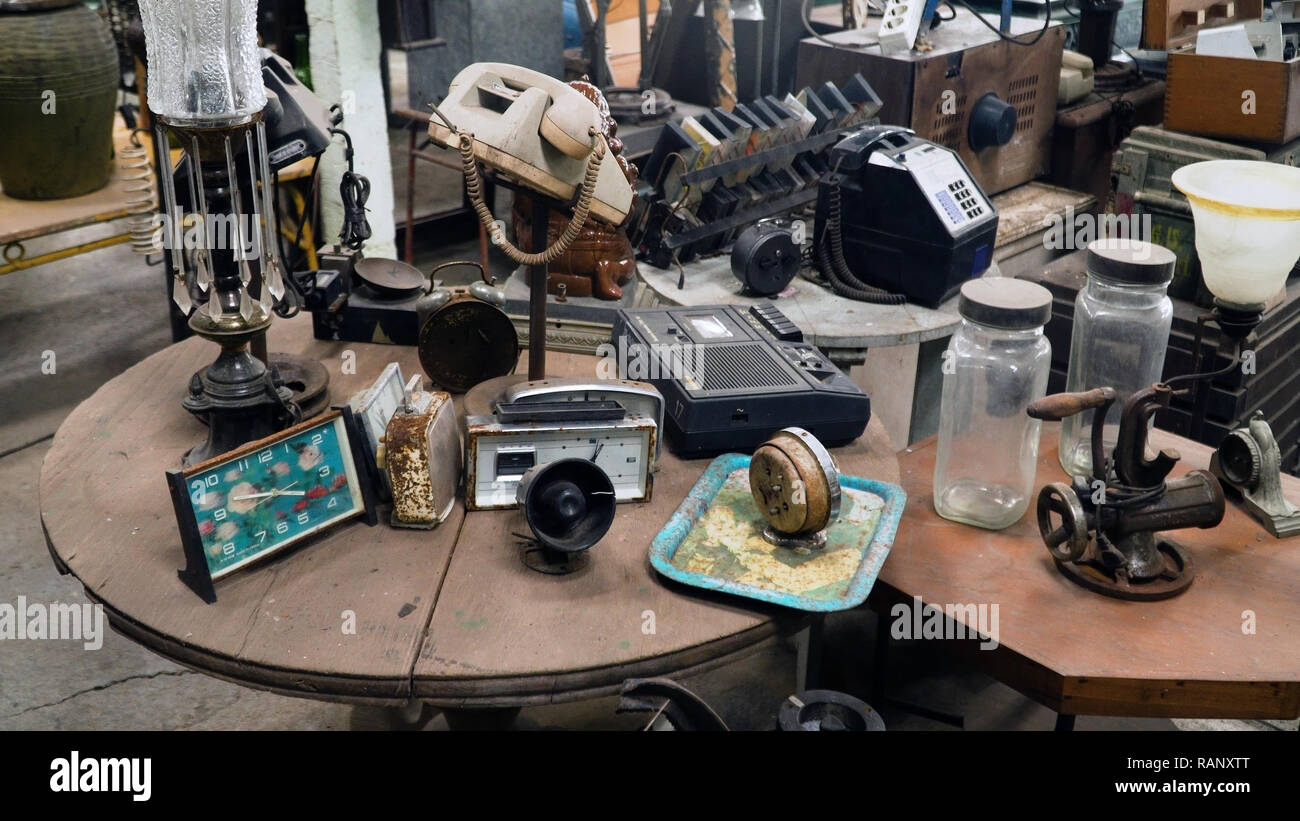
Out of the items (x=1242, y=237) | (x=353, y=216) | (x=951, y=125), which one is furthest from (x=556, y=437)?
(x=951, y=125)

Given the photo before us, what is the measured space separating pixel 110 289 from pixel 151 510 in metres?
3.82

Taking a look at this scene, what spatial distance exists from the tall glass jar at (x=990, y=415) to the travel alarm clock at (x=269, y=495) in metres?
1.01

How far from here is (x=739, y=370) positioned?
2.16 meters

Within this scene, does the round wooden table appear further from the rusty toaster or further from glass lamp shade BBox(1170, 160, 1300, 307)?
glass lamp shade BBox(1170, 160, 1300, 307)

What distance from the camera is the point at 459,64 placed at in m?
4.78

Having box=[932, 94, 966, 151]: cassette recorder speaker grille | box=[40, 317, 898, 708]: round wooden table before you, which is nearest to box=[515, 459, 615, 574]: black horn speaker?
box=[40, 317, 898, 708]: round wooden table

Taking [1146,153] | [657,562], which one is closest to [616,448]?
Result: [657,562]

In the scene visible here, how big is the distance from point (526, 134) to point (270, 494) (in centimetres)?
68

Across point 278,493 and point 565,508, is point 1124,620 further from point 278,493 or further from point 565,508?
point 278,493

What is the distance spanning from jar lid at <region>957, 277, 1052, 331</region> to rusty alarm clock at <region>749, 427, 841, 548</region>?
0.39 m

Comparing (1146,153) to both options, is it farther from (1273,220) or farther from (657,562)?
(657,562)

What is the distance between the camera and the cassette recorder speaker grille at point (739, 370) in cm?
211

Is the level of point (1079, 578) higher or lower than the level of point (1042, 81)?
lower

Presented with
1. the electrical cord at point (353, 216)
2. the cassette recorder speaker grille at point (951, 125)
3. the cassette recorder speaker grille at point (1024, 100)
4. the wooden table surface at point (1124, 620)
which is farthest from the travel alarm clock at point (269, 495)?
the cassette recorder speaker grille at point (1024, 100)
